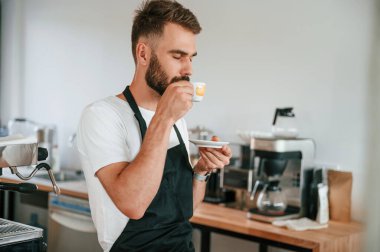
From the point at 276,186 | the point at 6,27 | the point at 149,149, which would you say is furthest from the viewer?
the point at 6,27

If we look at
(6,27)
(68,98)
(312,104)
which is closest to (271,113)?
(312,104)

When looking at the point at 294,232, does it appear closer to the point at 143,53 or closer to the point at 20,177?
the point at 143,53

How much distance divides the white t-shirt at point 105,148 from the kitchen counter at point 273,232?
0.98 metres

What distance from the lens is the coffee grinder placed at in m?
2.68

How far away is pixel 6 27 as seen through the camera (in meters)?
5.08

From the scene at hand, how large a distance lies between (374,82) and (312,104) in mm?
385

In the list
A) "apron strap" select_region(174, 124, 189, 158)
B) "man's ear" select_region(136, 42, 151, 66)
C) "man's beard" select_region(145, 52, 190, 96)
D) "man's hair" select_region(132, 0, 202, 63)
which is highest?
"man's hair" select_region(132, 0, 202, 63)

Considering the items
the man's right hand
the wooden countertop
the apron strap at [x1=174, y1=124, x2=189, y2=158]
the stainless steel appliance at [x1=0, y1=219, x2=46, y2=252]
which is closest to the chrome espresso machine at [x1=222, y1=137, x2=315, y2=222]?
the wooden countertop

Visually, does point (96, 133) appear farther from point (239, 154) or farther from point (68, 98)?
point (68, 98)

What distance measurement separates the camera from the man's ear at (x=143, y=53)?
1.66m

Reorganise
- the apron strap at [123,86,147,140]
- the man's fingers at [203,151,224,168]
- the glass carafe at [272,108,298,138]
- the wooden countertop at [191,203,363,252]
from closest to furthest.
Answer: the apron strap at [123,86,147,140] → the man's fingers at [203,151,224,168] → the wooden countertop at [191,203,363,252] → the glass carafe at [272,108,298,138]

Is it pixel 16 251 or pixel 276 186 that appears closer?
pixel 16 251

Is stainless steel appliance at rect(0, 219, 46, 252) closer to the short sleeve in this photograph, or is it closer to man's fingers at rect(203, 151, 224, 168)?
the short sleeve

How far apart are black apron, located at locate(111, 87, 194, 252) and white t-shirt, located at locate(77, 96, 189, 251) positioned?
0.12ft
